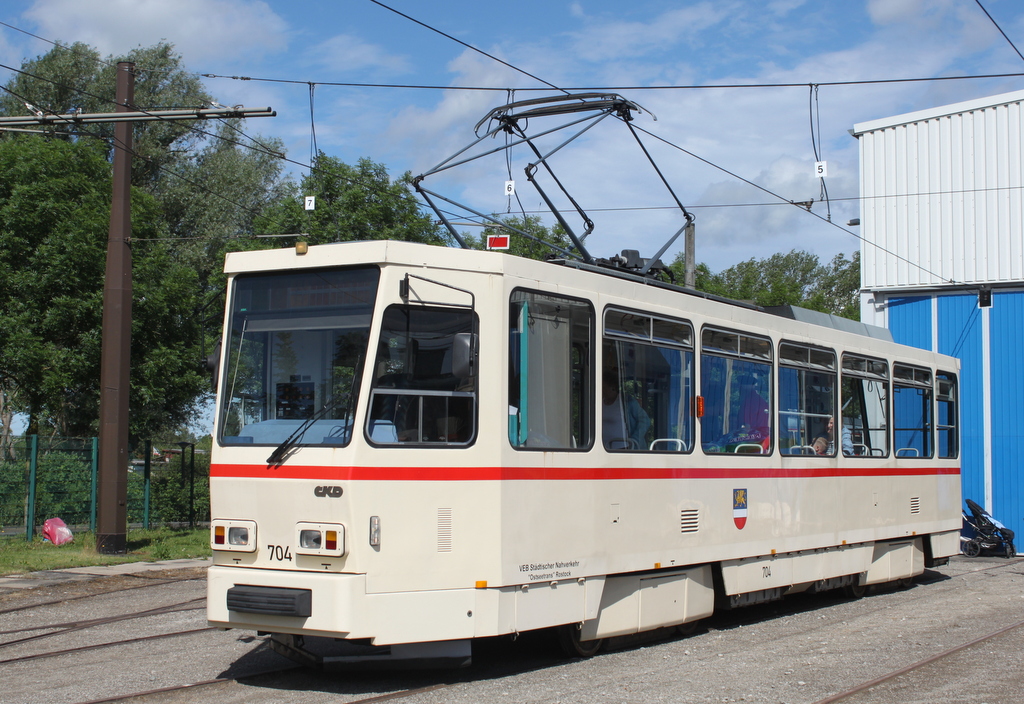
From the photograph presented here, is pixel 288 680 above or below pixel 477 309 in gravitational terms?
below

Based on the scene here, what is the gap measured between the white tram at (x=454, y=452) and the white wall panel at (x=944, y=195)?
1443 cm

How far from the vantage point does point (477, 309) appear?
7.45m

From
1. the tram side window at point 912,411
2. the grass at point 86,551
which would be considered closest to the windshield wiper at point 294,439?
the grass at point 86,551

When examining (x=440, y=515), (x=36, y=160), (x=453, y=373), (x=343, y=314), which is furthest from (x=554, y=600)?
(x=36, y=160)

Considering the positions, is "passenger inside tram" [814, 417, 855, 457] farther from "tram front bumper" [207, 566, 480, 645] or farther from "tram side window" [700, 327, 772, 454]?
"tram front bumper" [207, 566, 480, 645]

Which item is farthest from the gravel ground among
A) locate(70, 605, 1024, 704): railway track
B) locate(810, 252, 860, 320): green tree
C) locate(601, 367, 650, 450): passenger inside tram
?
locate(810, 252, 860, 320): green tree

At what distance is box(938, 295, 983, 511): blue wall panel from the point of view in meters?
21.8

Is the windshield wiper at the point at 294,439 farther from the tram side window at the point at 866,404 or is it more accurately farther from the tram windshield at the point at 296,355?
the tram side window at the point at 866,404

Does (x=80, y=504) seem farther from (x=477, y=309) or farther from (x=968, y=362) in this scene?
(x=968, y=362)

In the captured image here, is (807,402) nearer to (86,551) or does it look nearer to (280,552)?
(280,552)

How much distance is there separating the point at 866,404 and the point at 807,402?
1726 mm

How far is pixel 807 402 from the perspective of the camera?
37.6ft

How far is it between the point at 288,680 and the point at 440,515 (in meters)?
1.69

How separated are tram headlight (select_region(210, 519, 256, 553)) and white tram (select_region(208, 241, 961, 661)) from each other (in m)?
0.02
